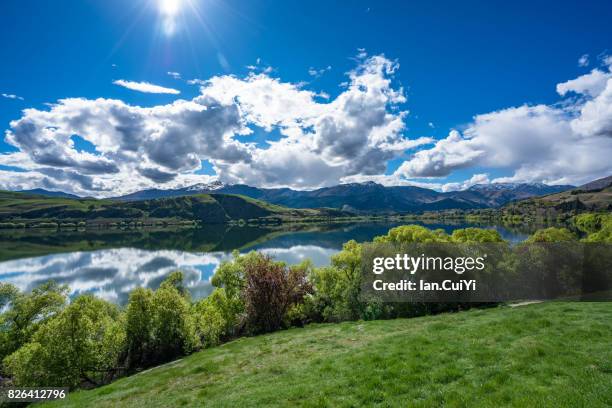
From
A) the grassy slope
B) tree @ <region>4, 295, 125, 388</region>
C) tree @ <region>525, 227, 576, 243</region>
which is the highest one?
tree @ <region>525, 227, 576, 243</region>

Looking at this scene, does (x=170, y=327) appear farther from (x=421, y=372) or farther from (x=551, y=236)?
(x=551, y=236)

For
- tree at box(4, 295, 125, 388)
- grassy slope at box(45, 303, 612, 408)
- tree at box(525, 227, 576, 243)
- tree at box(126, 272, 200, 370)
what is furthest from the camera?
tree at box(525, 227, 576, 243)

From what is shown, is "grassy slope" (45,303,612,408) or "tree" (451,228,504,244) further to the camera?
"tree" (451,228,504,244)

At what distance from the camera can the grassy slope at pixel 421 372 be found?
11969mm

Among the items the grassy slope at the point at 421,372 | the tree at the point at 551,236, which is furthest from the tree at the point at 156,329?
the tree at the point at 551,236

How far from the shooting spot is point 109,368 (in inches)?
1147

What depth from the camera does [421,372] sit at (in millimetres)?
14539

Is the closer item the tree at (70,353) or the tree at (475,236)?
the tree at (70,353)

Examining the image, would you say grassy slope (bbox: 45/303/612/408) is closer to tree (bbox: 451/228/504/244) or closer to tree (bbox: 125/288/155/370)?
tree (bbox: 125/288/155/370)

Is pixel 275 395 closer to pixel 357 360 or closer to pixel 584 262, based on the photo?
pixel 357 360

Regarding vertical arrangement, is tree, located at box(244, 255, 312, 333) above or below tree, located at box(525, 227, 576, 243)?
below

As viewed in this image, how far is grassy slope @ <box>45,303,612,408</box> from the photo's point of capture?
11969mm

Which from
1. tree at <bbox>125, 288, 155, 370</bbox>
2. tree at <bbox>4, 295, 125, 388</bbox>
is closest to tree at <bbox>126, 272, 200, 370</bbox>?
tree at <bbox>125, 288, 155, 370</bbox>

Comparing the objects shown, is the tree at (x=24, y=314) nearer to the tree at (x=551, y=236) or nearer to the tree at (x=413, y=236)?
the tree at (x=413, y=236)
